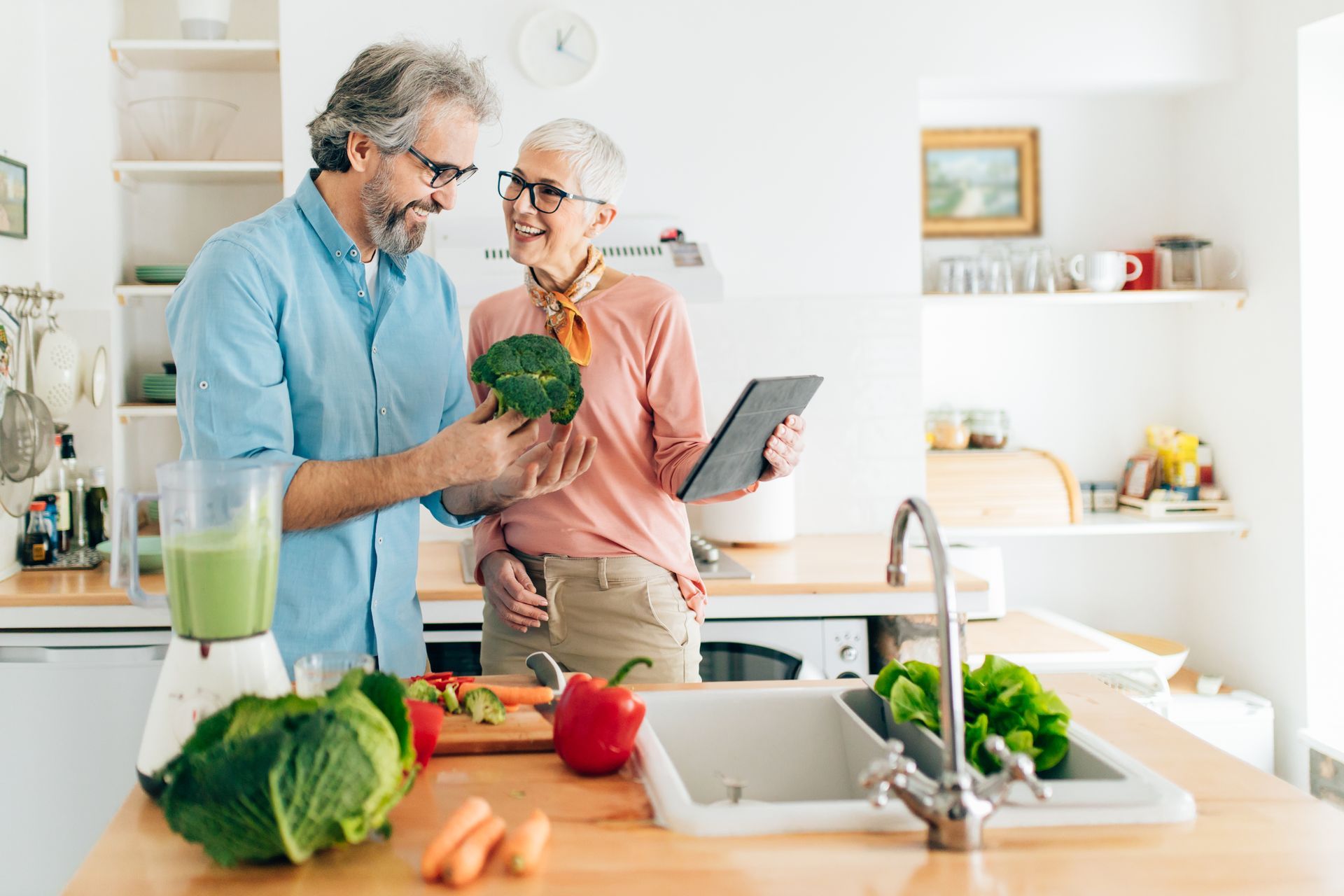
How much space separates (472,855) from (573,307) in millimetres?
1083

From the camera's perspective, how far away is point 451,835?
98 cm

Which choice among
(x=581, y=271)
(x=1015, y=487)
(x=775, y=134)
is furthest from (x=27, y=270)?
(x=1015, y=487)

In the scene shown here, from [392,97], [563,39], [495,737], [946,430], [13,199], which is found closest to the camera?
[495,737]

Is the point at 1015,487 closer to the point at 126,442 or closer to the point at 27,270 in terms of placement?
the point at 126,442

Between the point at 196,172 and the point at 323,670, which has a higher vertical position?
the point at 196,172

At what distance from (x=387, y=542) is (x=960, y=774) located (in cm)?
96

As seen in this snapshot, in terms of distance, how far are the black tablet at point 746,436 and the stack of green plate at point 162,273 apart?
189 cm

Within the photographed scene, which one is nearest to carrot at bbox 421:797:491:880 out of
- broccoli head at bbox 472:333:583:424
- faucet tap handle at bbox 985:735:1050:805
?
faucet tap handle at bbox 985:735:1050:805

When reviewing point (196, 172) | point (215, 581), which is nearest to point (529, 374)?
point (215, 581)

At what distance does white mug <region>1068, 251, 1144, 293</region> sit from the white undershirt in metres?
2.19

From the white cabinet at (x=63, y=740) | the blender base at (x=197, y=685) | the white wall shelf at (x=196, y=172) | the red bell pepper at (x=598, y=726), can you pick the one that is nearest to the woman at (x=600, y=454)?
the red bell pepper at (x=598, y=726)

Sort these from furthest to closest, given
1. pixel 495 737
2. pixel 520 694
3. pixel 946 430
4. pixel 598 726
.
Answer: pixel 946 430
pixel 520 694
pixel 495 737
pixel 598 726

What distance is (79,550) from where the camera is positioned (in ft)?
9.39

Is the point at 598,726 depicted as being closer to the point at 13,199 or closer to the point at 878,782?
the point at 878,782
